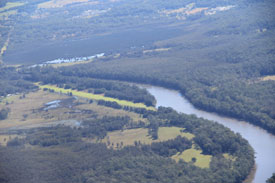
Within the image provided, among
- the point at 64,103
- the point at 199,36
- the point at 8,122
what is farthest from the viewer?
the point at 199,36

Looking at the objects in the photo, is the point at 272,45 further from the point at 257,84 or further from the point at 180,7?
the point at 180,7

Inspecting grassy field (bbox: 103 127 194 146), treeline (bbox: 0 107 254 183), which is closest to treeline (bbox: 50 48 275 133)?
treeline (bbox: 0 107 254 183)

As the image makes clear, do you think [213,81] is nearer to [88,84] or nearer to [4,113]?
[88,84]

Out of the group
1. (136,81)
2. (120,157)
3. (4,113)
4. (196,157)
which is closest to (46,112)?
(4,113)

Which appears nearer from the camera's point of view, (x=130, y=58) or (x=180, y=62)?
(x=180, y=62)

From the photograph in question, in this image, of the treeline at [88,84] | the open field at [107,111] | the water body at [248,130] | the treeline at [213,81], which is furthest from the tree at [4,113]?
the treeline at [213,81]

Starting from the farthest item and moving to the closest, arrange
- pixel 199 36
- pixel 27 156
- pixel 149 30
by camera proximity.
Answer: pixel 149 30 → pixel 199 36 → pixel 27 156

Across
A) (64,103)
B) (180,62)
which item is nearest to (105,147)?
(64,103)

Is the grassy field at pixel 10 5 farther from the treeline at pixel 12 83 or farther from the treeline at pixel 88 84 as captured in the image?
the treeline at pixel 88 84
